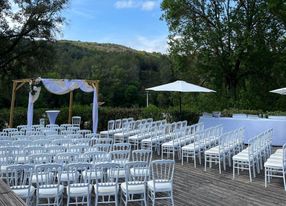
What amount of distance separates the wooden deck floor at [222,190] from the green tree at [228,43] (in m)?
13.3

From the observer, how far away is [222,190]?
708 centimetres

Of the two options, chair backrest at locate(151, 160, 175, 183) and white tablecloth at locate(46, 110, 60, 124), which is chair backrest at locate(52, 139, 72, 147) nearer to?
chair backrest at locate(151, 160, 175, 183)

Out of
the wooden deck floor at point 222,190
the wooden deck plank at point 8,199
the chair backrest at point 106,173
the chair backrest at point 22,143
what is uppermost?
the chair backrest at point 22,143

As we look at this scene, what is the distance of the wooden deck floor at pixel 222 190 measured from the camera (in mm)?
6328

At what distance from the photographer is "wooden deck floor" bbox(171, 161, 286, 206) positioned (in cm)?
633

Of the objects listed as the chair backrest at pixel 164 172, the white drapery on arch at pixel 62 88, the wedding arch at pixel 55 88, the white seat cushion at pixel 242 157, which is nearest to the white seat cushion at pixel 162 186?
the chair backrest at pixel 164 172

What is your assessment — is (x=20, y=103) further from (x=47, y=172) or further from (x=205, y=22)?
(x=47, y=172)

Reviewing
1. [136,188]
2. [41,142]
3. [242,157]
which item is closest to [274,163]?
[242,157]

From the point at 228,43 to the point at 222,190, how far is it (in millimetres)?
17508

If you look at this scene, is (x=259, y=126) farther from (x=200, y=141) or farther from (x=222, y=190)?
(x=222, y=190)

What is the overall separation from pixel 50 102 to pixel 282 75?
62.1ft

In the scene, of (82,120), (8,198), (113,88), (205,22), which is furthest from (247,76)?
(8,198)

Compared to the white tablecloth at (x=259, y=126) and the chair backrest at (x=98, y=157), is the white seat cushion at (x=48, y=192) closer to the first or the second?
the chair backrest at (x=98, y=157)

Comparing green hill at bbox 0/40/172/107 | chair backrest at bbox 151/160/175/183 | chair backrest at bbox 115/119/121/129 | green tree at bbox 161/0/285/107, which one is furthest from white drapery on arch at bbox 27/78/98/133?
green hill at bbox 0/40/172/107
